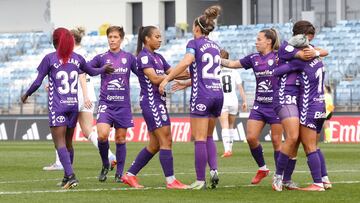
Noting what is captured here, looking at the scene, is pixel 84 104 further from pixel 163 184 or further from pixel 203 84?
pixel 203 84

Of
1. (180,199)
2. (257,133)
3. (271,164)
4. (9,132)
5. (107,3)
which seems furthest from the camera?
(107,3)

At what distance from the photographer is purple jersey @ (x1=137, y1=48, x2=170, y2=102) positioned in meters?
13.6

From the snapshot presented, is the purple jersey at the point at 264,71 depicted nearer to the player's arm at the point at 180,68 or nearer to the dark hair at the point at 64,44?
the player's arm at the point at 180,68

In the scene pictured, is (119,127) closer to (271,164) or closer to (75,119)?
(75,119)

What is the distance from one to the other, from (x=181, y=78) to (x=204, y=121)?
87 centimetres

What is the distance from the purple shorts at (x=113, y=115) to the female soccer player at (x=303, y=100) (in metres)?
2.69

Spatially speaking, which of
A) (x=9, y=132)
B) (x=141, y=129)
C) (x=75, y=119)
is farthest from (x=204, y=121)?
(x=9, y=132)

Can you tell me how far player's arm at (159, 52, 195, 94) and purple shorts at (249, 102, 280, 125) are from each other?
75.6 inches

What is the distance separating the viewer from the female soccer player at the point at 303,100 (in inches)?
507

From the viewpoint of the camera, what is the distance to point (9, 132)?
36.1 meters

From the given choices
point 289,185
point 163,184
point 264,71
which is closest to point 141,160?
point 163,184

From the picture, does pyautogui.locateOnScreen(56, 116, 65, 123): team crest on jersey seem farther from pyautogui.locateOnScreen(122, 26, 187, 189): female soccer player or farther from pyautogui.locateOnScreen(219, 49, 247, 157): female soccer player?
pyautogui.locateOnScreen(219, 49, 247, 157): female soccer player

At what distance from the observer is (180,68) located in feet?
42.5

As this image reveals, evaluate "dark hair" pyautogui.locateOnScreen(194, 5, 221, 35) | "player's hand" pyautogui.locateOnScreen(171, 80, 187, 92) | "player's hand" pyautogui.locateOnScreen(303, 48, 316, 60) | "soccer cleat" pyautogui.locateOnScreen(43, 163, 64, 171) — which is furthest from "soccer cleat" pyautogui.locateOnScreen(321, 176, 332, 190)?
"soccer cleat" pyautogui.locateOnScreen(43, 163, 64, 171)
